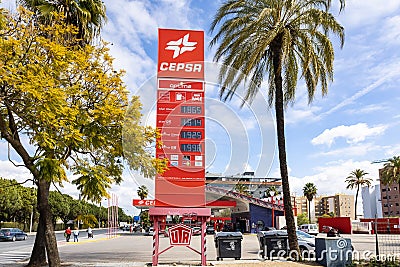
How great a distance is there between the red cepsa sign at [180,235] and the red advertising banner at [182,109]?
4.34 m

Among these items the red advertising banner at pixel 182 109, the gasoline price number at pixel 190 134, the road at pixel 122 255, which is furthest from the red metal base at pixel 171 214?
the gasoline price number at pixel 190 134

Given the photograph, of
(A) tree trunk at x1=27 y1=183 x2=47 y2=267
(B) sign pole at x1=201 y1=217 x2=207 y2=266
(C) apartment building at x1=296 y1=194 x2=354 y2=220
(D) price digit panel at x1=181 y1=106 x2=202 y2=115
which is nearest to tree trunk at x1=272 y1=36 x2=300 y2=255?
(B) sign pole at x1=201 y1=217 x2=207 y2=266

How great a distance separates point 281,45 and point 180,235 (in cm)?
862

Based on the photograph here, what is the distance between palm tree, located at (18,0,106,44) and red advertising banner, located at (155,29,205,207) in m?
3.33

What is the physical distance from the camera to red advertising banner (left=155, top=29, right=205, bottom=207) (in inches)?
797

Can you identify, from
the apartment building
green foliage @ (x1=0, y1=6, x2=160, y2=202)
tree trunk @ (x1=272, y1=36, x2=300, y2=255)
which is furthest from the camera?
the apartment building

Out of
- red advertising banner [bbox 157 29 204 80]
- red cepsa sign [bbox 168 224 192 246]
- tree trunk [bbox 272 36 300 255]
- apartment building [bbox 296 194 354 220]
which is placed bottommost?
apartment building [bbox 296 194 354 220]

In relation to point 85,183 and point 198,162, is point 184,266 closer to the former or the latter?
point 85,183

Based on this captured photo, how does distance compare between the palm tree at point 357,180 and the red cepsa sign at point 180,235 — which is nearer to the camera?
the red cepsa sign at point 180,235

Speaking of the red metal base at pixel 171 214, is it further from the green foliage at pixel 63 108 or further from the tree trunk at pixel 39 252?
the tree trunk at pixel 39 252

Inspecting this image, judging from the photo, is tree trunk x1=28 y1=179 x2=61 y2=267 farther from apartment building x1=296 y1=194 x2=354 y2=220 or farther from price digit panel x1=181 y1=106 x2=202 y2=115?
Result: apartment building x1=296 y1=194 x2=354 y2=220

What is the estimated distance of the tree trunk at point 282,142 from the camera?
1697 cm

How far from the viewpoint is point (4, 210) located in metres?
66.2

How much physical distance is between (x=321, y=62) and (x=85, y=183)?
10.9 meters
